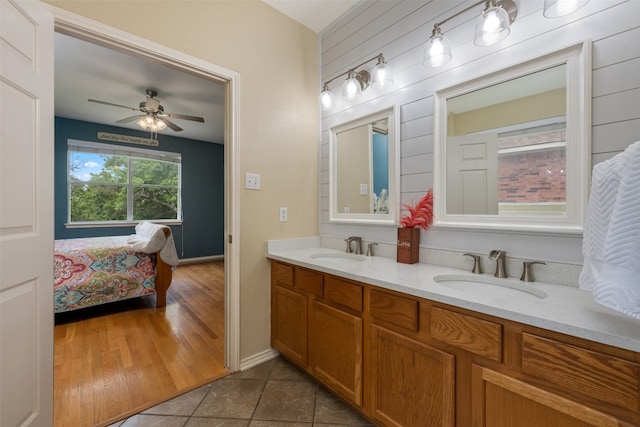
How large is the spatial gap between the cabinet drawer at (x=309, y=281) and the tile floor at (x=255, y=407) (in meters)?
0.62

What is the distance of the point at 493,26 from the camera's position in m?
1.23

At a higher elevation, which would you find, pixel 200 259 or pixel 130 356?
pixel 200 259

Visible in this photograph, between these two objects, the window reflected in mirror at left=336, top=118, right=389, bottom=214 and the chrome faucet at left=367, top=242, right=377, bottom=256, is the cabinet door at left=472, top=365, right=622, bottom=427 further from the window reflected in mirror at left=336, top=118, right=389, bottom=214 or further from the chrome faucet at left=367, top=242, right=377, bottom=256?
the window reflected in mirror at left=336, top=118, right=389, bottom=214

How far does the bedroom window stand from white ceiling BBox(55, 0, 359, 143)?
0.60m

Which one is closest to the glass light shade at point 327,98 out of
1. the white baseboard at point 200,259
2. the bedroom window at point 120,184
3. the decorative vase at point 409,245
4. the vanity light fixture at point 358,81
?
the vanity light fixture at point 358,81

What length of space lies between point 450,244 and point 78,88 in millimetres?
4332

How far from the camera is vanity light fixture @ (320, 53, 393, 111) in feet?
5.64

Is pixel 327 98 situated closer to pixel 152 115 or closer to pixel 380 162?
pixel 380 162

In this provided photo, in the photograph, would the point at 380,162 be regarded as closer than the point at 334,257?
Yes

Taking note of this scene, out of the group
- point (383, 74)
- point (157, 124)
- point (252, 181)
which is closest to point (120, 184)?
point (157, 124)

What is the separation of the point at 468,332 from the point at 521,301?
21cm

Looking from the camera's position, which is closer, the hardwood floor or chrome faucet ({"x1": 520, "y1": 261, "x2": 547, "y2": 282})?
chrome faucet ({"x1": 520, "y1": 261, "x2": 547, "y2": 282})

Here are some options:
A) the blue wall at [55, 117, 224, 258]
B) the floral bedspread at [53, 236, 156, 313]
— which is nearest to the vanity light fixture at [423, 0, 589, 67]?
the floral bedspread at [53, 236, 156, 313]

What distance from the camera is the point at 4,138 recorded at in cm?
98
